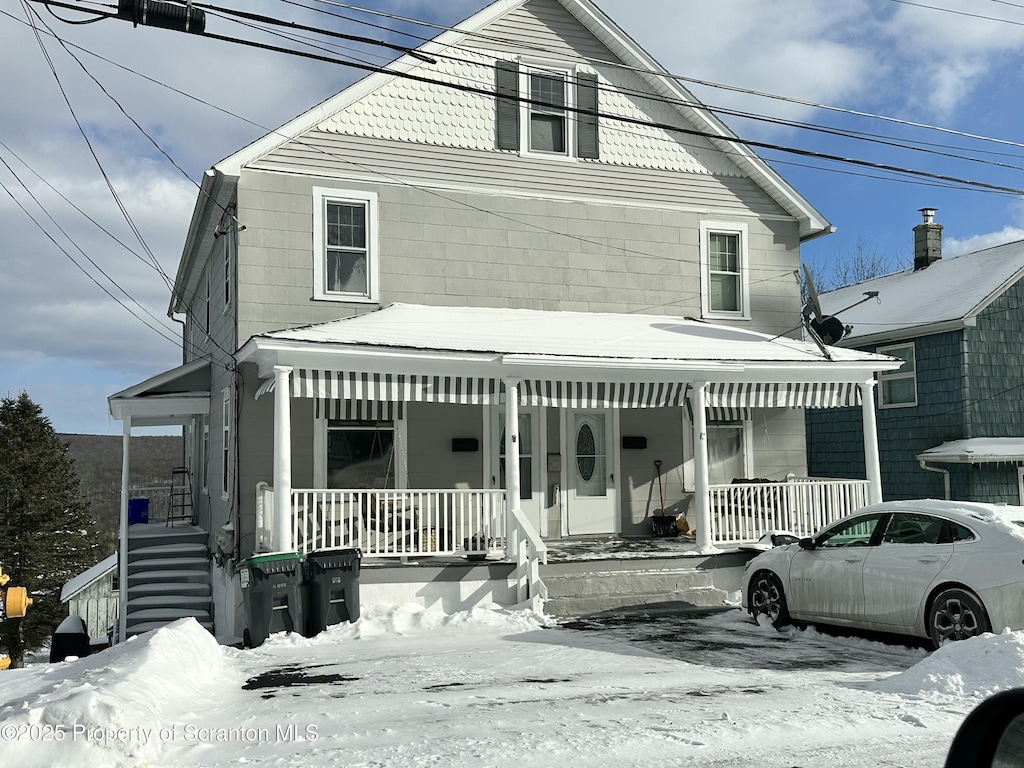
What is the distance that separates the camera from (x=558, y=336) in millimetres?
13727

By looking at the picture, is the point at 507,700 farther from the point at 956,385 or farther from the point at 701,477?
the point at 956,385

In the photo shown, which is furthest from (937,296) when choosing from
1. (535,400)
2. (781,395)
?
(535,400)

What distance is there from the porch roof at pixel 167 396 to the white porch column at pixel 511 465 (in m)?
6.16

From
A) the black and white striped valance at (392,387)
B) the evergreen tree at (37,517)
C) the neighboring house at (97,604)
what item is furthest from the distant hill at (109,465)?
the black and white striped valance at (392,387)

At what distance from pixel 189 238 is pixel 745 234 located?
10427mm

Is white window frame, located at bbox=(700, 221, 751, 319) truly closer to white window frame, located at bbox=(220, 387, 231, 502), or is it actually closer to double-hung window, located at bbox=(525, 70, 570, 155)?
double-hung window, located at bbox=(525, 70, 570, 155)

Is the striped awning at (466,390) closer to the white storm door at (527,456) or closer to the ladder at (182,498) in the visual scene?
the white storm door at (527,456)

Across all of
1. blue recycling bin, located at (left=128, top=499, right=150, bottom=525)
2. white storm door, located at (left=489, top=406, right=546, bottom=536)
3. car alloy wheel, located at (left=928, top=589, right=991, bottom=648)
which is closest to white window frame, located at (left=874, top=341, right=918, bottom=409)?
white storm door, located at (left=489, top=406, right=546, bottom=536)

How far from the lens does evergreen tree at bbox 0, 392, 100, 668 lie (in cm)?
3756

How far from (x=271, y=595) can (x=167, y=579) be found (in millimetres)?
6839

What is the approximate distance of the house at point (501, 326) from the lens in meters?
12.5

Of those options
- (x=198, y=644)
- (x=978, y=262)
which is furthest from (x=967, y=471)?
(x=198, y=644)

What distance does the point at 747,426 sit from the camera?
16.6m

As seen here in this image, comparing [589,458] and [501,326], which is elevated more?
[501,326]
